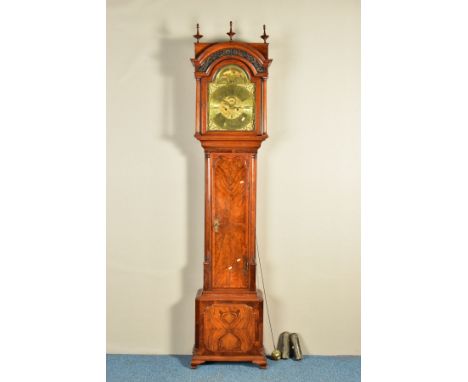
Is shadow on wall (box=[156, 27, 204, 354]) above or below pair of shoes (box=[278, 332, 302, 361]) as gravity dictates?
above

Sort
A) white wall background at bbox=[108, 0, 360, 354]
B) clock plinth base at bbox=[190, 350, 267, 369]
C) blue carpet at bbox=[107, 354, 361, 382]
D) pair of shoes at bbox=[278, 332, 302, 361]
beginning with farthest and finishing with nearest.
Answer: white wall background at bbox=[108, 0, 360, 354] < pair of shoes at bbox=[278, 332, 302, 361] < clock plinth base at bbox=[190, 350, 267, 369] < blue carpet at bbox=[107, 354, 361, 382]

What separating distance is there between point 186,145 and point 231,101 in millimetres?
555

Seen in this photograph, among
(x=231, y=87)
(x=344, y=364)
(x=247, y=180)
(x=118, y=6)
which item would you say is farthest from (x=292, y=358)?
(x=118, y=6)

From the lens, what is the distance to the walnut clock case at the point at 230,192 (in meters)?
3.58

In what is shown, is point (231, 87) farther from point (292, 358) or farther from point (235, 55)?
point (292, 358)

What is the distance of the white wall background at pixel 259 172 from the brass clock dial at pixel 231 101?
1.14 ft

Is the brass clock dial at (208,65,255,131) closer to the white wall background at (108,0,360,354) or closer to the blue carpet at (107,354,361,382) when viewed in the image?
the white wall background at (108,0,360,354)

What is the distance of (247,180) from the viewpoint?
3621mm

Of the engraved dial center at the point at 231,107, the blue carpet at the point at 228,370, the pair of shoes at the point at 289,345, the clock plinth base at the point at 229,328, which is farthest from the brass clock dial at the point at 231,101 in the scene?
the blue carpet at the point at 228,370

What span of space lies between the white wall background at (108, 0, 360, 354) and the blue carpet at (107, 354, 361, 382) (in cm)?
15

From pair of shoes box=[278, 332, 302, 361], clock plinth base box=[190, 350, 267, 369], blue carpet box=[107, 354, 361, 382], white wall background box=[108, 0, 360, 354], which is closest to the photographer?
blue carpet box=[107, 354, 361, 382]

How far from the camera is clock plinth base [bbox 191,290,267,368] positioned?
358cm

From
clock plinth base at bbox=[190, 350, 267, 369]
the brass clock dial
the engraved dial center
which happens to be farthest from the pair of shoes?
the engraved dial center

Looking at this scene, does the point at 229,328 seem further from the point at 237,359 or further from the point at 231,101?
the point at 231,101
